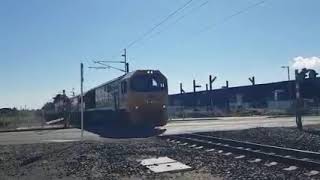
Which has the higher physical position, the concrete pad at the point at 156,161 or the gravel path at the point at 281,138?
the gravel path at the point at 281,138

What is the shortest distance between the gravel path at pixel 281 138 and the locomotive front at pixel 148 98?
6793mm

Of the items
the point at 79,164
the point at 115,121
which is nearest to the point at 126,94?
the point at 115,121

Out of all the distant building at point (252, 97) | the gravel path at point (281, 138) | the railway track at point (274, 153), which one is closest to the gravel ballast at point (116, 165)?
the railway track at point (274, 153)

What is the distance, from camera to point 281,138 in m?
22.5

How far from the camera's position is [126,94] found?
32.5m

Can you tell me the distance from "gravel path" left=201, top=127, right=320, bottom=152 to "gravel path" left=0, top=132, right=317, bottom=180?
399 cm

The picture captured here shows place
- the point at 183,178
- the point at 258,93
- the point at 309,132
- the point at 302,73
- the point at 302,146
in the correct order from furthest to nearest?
the point at 258,93, the point at 302,73, the point at 309,132, the point at 302,146, the point at 183,178

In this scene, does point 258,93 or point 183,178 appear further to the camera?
point 258,93

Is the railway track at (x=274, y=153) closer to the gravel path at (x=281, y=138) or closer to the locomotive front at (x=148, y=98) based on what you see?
the gravel path at (x=281, y=138)

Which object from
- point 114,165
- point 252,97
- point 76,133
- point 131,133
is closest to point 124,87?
point 131,133

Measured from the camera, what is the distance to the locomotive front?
3216 cm

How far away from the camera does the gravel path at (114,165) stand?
485 inches

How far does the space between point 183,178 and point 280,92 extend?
276ft

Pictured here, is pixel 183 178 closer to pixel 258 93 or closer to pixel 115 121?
pixel 115 121
